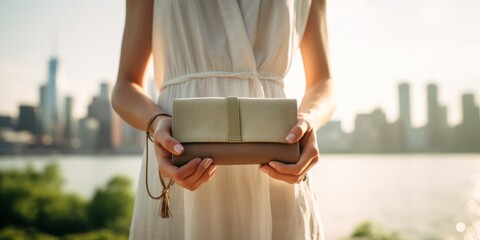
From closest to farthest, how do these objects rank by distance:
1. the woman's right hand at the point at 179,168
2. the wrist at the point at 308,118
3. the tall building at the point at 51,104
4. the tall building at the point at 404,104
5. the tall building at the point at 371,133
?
the woman's right hand at the point at 179,168 → the wrist at the point at 308,118 → the tall building at the point at 371,133 → the tall building at the point at 404,104 → the tall building at the point at 51,104

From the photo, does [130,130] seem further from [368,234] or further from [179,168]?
[179,168]

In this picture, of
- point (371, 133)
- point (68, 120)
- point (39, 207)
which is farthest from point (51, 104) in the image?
point (371, 133)

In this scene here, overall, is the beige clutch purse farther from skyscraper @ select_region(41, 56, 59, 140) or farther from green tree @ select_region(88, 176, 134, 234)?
skyscraper @ select_region(41, 56, 59, 140)

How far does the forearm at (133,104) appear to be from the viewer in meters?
1.00

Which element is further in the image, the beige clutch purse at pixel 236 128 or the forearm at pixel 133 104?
the forearm at pixel 133 104

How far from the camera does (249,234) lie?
3.24ft

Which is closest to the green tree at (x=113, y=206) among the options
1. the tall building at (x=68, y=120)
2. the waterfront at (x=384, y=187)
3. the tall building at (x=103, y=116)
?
the waterfront at (x=384, y=187)

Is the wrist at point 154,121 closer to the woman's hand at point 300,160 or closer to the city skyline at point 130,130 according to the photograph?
the woman's hand at point 300,160

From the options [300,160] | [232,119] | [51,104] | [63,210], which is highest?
[51,104]

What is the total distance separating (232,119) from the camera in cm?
91

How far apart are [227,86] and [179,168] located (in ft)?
1.08

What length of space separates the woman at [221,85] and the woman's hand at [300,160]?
10 mm

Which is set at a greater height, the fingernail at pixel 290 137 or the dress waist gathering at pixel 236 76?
the dress waist gathering at pixel 236 76

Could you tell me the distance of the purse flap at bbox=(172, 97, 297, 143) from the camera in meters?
0.89
